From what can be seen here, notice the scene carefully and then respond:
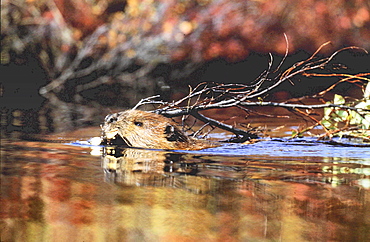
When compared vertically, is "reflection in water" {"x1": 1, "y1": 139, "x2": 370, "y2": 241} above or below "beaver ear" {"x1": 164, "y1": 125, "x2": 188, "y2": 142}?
below

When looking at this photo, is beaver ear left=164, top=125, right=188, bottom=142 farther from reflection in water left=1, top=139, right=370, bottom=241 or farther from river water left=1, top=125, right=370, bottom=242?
reflection in water left=1, top=139, right=370, bottom=241

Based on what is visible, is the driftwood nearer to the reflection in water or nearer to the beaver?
the beaver

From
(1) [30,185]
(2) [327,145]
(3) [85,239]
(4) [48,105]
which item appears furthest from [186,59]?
(3) [85,239]

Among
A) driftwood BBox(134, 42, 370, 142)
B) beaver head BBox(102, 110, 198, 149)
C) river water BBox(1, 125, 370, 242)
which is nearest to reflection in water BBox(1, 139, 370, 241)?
river water BBox(1, 125, 370, 242)

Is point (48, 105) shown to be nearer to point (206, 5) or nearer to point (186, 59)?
point (186, 59)

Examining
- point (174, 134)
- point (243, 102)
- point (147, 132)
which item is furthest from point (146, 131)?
point (243, 102)

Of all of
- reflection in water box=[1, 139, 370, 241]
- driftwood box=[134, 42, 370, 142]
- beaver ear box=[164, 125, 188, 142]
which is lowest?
reflection in water box=[1, 139, 370, 241]

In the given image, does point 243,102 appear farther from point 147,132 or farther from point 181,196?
point 181,196

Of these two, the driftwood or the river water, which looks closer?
the river water
